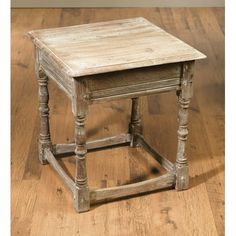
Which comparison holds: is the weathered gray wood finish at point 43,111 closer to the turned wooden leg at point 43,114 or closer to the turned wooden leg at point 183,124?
the turned wooden leg at point 43,114

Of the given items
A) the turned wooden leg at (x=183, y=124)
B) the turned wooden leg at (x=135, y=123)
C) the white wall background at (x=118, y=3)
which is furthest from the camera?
the white wall background at (x=118, y=3)

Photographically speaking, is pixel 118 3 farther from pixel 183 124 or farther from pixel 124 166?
pixel 183 124

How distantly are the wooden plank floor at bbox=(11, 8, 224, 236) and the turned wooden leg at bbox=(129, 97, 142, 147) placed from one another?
0.06 metres

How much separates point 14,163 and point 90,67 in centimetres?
83

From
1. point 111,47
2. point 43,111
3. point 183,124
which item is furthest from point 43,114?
point 183,124

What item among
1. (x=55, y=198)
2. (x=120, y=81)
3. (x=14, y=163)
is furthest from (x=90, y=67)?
(x=14, y=163)

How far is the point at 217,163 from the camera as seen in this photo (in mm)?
3178

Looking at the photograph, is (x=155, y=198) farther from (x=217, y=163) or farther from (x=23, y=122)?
(x=23, y=122)

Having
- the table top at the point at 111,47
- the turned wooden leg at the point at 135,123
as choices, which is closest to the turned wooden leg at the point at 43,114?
the table top at the point at 111,47

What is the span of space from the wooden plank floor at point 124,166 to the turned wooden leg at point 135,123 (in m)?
0.06

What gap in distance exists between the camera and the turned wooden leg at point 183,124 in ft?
8.84

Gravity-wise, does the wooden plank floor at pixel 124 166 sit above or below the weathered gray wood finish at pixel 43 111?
below

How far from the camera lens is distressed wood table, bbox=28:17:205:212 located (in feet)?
8.40

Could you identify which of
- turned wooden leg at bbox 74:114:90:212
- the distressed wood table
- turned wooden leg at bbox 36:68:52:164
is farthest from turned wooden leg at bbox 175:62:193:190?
turned wooden leg at bbox 36:68:52:164
